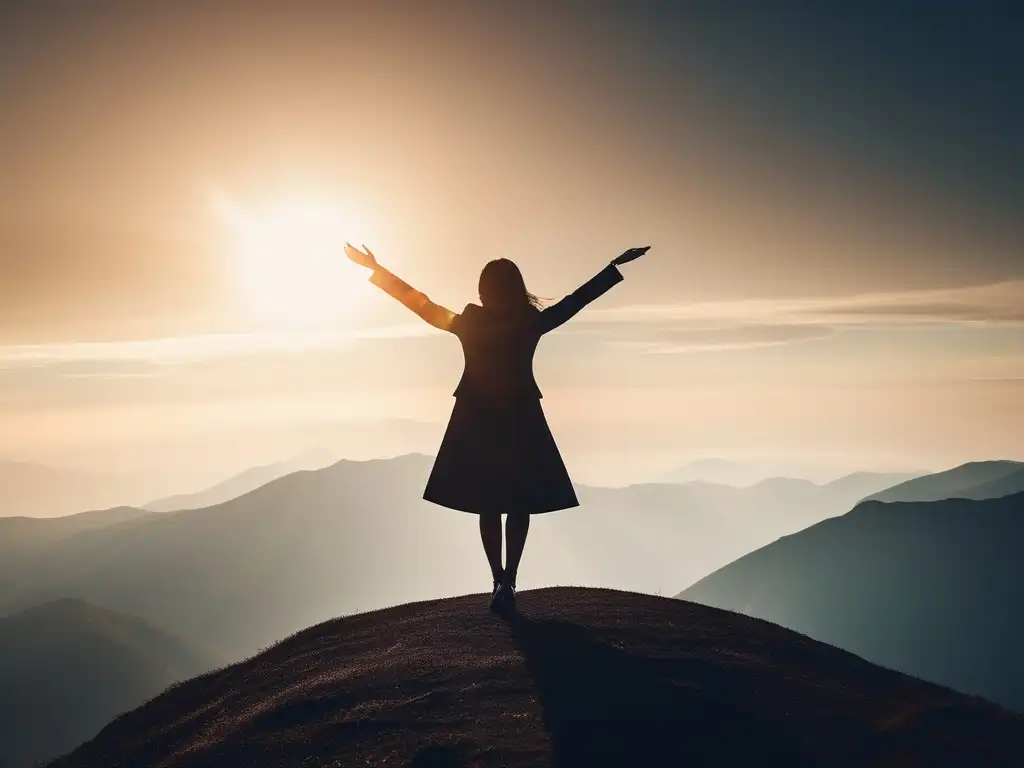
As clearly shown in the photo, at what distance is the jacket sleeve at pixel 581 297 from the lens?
10.1 meters

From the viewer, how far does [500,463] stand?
9.93m

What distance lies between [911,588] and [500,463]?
159 metres

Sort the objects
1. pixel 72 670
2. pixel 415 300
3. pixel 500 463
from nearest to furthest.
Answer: pixel 500 463 < pixel 415 300 < pixel 72 670

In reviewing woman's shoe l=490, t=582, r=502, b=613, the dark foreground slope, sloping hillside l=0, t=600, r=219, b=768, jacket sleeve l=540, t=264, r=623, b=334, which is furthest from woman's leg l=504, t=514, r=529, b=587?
sloping hillside l=0, t=600, r=219, b=768

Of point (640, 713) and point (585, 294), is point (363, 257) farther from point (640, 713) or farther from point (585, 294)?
point (640, 713)

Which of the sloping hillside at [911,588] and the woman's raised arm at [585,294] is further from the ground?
the woman's raised arm at [585,294]

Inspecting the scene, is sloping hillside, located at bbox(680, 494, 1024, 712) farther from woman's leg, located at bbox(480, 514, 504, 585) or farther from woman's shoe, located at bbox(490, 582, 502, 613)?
woman's leg, located at bbox(480, 514, 504, 585)

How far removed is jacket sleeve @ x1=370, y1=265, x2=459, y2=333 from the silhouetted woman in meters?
0.19

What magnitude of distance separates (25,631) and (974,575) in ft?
574

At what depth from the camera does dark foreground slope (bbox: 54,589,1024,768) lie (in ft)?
23.5

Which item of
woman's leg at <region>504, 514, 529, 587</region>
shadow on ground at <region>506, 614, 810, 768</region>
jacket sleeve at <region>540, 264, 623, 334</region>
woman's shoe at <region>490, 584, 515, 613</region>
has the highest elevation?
jacket sleeve at <region>540, 264, 623, 334</region>

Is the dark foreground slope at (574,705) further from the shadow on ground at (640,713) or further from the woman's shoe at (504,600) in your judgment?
the woman's shoe at (504,600)

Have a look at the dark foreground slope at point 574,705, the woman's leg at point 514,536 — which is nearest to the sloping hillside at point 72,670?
the dark foreground slope at point 574,705

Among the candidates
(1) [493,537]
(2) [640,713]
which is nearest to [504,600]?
(1) [493,537]
